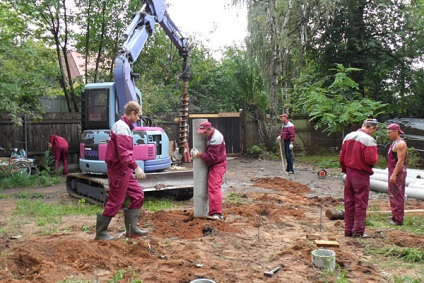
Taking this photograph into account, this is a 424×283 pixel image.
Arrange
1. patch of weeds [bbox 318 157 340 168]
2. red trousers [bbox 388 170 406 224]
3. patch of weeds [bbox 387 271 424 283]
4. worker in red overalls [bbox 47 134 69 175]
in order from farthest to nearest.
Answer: patch of weeds [bbox 318 157 340 168] < worker in red overalls [bbox 47 134 69 175] < red trousers [bbox 388 170 406 224] < patch of weeds [bbox 387 271 424 283]

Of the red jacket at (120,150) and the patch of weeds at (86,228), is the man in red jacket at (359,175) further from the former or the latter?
the patch of weeds at (86,228)

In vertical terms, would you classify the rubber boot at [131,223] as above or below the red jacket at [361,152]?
below

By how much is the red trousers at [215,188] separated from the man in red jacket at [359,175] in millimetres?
2084

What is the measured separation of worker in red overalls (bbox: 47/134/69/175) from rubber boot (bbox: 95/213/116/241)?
8.55 metres

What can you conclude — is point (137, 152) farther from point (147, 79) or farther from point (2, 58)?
point (147, 79)

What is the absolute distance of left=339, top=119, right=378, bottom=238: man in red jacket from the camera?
599 cm

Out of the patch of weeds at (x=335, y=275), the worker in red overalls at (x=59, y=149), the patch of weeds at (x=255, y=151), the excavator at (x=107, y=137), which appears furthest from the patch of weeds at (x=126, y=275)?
the patch of weeds at (x=255, y=151)

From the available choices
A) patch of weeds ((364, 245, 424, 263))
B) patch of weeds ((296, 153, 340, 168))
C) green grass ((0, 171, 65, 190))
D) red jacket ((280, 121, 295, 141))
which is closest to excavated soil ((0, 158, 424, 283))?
patch of weeds ((364, 245, 424, 263))

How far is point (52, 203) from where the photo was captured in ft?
29.8

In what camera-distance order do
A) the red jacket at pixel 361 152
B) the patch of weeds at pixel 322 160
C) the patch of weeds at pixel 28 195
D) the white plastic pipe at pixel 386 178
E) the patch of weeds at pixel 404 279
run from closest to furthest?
the patch of weeds at pixel 404 279 → the red jacket at pixel 361 152 → the white plastic pipe at pixel 386 178 → the patch of weeds at pixel 28 195 → the patch of weeds at pixel 322 160

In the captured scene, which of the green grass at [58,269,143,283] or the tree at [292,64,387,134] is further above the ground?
the tree at [292,64,387,134]

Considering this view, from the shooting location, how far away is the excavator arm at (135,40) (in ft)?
28.9

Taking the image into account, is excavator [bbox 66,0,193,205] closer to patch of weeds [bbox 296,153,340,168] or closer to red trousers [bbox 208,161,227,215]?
red trousers [bbox 208,161,227,215]

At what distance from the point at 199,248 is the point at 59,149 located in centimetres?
960
